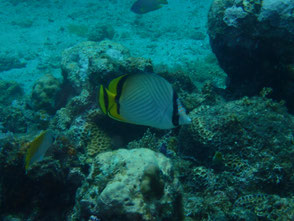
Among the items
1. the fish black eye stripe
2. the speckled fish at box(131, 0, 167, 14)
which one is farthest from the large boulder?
the speckled fish at box(131, 0, 167, 14)

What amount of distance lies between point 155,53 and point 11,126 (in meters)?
7.79

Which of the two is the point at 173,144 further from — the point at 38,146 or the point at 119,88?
the point at 119,88

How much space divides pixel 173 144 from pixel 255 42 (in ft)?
10.2

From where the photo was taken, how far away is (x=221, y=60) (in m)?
5.87

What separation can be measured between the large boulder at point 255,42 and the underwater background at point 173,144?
0.02 metres

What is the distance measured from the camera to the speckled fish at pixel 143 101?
1676 millimetres

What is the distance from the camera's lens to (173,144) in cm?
438

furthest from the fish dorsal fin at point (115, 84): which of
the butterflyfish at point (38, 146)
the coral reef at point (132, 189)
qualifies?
the butterflyfish at point (38, 146)

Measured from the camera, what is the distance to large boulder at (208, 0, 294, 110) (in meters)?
4.55

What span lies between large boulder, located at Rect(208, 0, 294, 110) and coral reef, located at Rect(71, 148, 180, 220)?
389 cm

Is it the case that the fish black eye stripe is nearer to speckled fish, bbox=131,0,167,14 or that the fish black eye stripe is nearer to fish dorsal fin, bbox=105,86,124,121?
fish dorsal fin, bbox=105,86,124,121

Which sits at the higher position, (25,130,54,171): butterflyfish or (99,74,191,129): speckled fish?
(99,74,191,129): speckled fish

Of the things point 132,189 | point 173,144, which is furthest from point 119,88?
point 173,144

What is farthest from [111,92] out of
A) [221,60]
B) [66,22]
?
[66,22]
